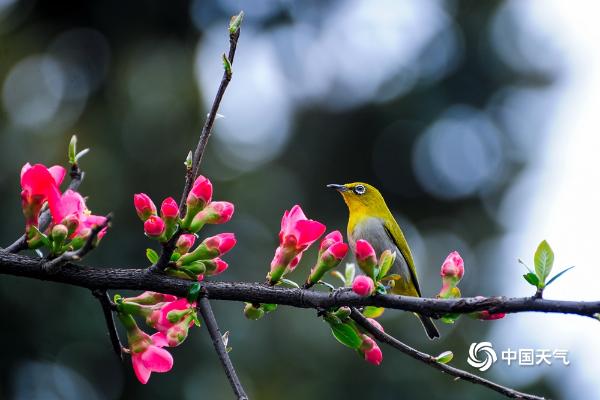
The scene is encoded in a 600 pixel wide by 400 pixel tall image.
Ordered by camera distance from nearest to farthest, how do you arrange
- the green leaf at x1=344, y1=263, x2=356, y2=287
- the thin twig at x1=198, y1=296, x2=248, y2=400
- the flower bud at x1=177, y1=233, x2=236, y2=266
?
the thin twig at x1=198, y1=296, x2=248, y2=400 → the flower bud at x1=177, y1=233, x2=236, y2=266 → the green leaf at x1=344, y1=263, x2=356, y2=287

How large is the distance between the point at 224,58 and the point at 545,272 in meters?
1.01

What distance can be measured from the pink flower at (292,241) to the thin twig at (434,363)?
269 millimetres

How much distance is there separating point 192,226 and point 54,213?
0.41 meters

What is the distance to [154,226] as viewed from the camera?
83.5 inches

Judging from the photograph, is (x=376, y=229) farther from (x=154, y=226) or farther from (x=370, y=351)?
(x=154, y=226)

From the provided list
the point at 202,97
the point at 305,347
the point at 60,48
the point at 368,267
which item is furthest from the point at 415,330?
the point at 368,267

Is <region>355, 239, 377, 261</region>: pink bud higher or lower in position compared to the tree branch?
higher

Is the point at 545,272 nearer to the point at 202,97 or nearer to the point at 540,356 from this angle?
the point at 540,356

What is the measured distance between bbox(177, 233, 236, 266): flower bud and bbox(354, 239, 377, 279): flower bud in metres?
0.41

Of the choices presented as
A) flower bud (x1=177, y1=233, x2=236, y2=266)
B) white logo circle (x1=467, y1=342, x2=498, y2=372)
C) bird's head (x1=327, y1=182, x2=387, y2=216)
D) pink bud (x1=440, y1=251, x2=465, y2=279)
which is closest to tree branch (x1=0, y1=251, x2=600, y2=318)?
flower bud (x1=177, y1=233, x2=236, y2=266)

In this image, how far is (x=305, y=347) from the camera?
12867mm

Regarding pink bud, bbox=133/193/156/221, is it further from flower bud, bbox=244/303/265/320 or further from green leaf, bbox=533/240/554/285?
green leaf, bbox=533/240/554/285

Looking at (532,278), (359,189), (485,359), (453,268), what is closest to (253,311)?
(453,268)

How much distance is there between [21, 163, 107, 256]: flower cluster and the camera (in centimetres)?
213
